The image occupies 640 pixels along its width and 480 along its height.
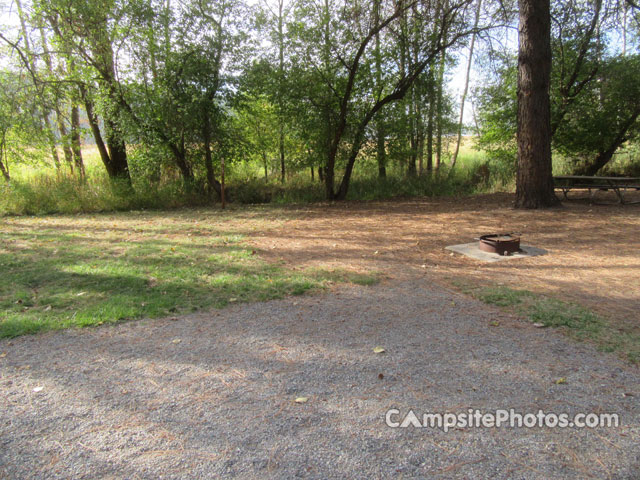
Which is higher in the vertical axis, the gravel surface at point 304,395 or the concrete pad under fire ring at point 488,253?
the concrete pad under fire ring at point 488,253

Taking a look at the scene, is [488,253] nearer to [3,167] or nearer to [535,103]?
[535,103]

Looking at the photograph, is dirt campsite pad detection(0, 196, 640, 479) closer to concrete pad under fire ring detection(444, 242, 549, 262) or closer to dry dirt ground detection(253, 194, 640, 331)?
dry dirt ground detection(253, 194, 640, 331)

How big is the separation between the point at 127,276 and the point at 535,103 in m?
8.55

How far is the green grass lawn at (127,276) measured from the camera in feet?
12.9

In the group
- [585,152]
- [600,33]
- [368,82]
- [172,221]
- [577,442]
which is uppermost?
[600,33]

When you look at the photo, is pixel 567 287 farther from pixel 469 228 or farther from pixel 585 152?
pixel 585 152

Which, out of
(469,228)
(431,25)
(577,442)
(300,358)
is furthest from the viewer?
(431,25)

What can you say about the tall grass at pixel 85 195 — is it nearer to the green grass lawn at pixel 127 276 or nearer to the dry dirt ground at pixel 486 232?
the green grass lawn at pixel 127 276

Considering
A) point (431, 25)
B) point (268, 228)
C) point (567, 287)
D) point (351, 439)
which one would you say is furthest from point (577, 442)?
point (431, 25)

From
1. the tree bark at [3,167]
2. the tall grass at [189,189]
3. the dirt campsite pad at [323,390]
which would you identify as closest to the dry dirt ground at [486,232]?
the dirt campsite pad at [323,390]

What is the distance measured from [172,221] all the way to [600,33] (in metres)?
13.3

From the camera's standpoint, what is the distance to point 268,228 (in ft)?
27.9

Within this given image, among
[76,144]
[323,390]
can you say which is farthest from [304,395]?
[76,144]

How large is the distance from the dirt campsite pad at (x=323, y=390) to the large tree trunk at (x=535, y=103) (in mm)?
4881
